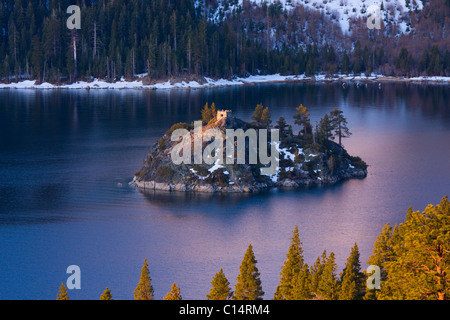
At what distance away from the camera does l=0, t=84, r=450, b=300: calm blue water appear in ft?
187

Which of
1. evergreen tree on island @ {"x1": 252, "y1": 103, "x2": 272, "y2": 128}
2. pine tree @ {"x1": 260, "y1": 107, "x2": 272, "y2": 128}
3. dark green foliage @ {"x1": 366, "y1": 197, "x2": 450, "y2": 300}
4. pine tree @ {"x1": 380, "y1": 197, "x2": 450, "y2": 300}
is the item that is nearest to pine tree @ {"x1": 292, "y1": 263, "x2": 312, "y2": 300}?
dark green foliage @ {"x1": 366, "y1": 197, "x2": 450, "y2": 300}

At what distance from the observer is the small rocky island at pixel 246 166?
81.9 metres

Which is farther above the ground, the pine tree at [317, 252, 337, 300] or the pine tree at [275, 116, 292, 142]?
the pine tree at [275, 116, 292, 142]

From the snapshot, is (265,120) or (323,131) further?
(323,131)

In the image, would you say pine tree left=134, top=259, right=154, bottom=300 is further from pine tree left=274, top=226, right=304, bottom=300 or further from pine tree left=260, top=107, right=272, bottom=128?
pine tree left=260, top=107, right=272, bottom=128

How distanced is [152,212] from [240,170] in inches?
528

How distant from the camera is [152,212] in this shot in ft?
241

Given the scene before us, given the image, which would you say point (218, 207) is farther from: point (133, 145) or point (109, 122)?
point (109, 122)

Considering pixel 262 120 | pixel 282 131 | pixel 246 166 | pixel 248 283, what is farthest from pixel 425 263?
pixel 262 120

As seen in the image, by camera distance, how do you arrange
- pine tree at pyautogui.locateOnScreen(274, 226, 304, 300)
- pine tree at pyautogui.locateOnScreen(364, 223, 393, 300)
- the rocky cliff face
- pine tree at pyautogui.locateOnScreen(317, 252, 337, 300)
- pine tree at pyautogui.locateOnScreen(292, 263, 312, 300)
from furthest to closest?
the rocky cliff face, pine tree at pyautogui.locateOnScreen(364, 223, 393, 300), pine tree at pyautogui.locateOnScreen(274, 226, 304, 300), pine tree at pyautogui.locateOnScreen(317, 252, 337, 300), pine tree at pyautogui.locateOnScreen(292, 263, 312, 300)

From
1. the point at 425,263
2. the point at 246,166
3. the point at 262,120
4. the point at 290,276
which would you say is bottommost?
the point at 290,276

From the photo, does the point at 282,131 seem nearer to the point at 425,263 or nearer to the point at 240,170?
the point at 240,170

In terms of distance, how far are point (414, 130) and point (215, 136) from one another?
2232 inches

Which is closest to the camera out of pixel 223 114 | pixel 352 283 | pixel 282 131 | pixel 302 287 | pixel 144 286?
pixel 302 287
